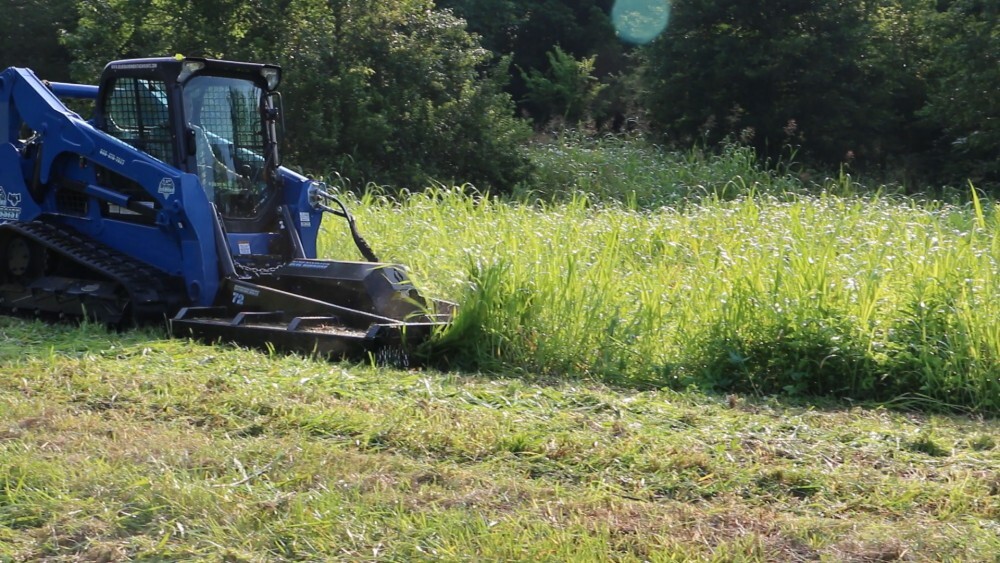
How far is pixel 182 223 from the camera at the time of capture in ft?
28.4

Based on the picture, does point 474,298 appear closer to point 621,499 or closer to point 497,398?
point 497,398

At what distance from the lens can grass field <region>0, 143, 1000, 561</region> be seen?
4258 mm

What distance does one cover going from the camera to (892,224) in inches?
413

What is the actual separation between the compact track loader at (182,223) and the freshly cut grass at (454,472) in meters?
1.27

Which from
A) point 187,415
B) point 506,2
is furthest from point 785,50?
point 187,415

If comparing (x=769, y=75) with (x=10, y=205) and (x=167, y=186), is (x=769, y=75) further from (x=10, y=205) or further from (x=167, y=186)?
(x=167, y=186)

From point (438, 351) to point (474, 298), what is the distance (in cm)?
47

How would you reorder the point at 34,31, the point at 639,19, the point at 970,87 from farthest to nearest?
the point at 639,19 < the point at 34,31 < the point at 970,87

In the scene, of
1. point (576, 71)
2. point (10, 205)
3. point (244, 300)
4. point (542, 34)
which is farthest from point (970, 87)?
point (10, 205)

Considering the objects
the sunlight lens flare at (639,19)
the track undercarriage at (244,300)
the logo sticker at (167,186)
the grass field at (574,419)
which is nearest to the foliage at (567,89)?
the sunlight lens flare at (639,19)

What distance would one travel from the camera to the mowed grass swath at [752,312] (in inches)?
283

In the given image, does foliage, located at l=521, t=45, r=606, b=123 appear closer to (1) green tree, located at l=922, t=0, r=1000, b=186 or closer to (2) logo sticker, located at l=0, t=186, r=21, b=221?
(1) green tree, located at l=922, t=0, r=1000, b=186

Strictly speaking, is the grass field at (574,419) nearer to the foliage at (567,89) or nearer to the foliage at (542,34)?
the foliage at (567,89)

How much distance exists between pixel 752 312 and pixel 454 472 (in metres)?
3.36
